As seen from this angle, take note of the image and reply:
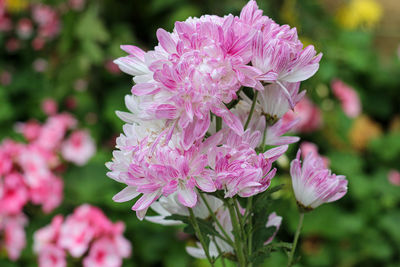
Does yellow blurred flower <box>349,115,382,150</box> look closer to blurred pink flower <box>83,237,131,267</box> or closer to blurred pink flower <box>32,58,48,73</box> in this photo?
blurred pink flower <box>83,237,131,267</box>

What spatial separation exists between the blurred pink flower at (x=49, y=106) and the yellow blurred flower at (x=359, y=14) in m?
1.78

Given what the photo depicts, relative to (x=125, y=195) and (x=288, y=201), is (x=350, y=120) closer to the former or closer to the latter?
(x=288, y=201)

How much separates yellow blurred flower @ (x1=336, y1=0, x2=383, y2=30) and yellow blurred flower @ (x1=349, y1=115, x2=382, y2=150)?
0.74 meters

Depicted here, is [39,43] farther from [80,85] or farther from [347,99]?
[347,99]

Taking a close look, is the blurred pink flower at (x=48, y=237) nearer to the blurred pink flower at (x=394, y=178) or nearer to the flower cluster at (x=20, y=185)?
the flower cluster at (x=20, y=185)

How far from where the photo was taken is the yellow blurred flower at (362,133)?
96.3 inches

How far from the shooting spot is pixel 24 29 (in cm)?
273

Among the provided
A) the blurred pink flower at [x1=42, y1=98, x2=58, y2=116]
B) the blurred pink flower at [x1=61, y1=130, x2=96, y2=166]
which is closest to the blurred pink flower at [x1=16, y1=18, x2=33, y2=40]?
the blurred pink flower at [x1=42, y1=98, x2=58, y2=116]

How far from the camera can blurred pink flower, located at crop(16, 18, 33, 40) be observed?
2736 millimetres

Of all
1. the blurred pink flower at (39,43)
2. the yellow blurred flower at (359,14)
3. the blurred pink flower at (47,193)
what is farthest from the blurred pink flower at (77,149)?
the yellow blurred flower at (359,14)

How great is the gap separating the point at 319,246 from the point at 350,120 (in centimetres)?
63

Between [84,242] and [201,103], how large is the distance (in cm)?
96

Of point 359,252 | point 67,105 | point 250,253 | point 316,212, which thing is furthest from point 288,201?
point 250,253

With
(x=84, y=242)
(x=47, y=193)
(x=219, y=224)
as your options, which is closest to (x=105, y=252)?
(x=84, y=242)
